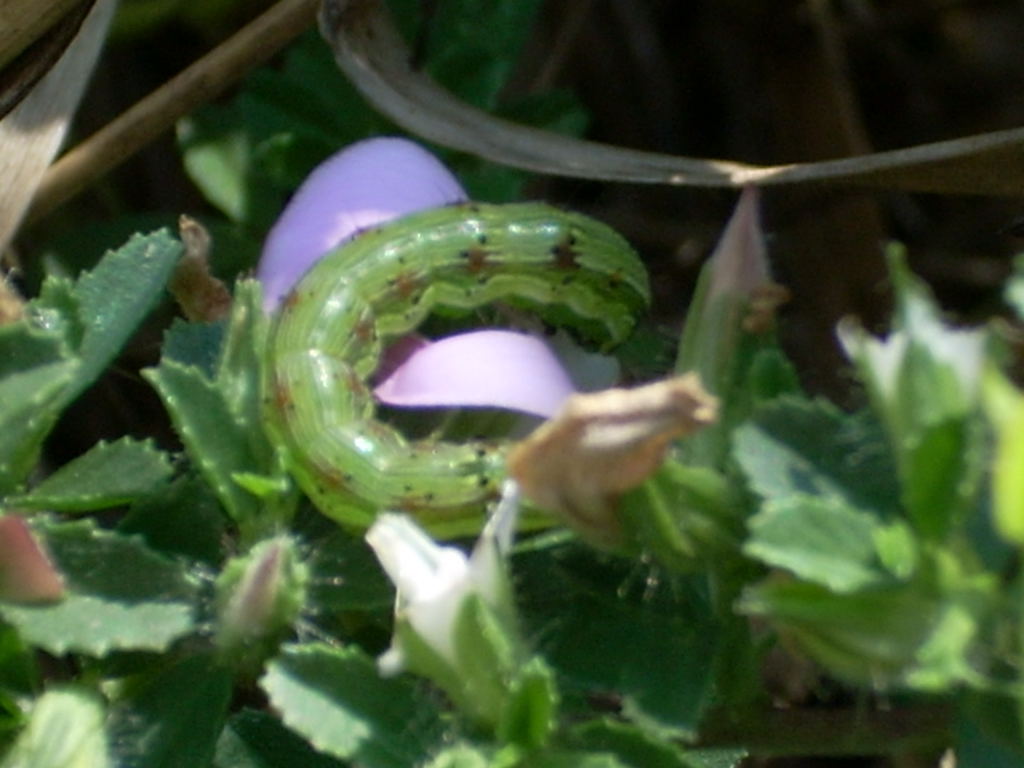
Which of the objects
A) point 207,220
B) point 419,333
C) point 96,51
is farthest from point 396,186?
point 207,220

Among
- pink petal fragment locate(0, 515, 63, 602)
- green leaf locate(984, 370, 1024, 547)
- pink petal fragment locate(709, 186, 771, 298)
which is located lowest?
pink petal fragment locate(0, 515, 63, 602)

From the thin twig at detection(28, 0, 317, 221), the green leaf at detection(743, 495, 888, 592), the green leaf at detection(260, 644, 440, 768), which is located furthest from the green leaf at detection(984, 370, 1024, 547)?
the thin twig at detection(28, 0, 317, 221)

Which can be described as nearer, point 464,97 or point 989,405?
point 989,405

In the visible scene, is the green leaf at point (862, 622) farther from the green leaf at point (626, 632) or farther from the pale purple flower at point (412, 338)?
the pale purple flower at point (412, 338)

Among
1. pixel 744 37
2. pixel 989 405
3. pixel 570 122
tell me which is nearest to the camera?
pixel 989 405

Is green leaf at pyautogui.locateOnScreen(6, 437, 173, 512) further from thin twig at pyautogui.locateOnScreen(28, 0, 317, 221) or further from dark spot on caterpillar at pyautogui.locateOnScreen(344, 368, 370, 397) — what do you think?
thin twig at pyautogui.locateOnScreen(28, 0, 317, 221)

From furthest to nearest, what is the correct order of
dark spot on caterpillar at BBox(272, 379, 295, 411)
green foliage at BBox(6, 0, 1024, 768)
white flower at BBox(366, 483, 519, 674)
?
dark spot on caterpillar at BBox(272, 379, 295, 411) → white flower at BBox(366, 483, 519, 674) → green foliage at BBox(6, 0, 1024, 768)

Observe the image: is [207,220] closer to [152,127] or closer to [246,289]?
[152,127]

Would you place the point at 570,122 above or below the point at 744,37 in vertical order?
above

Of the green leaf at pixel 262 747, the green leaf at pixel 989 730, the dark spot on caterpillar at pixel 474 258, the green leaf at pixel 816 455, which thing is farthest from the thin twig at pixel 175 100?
the green leaf at pixel 989 730
